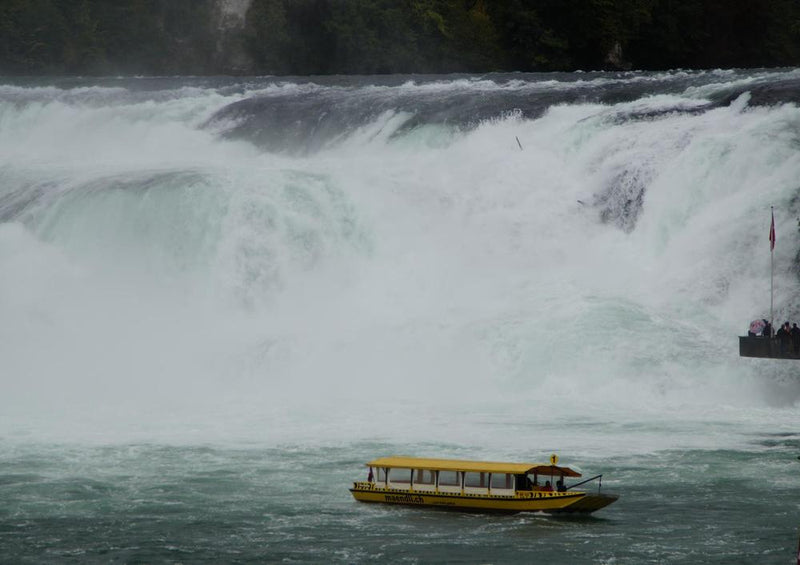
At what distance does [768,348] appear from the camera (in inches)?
1051

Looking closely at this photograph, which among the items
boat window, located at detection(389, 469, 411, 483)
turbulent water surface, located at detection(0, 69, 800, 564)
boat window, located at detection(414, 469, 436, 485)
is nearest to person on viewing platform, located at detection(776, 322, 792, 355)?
turbulent water surface, located at detection(0, 69, 800, 564)

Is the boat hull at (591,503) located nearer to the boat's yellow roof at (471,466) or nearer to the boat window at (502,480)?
the boat's yellow roof at (471,466)

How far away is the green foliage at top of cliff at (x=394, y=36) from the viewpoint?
207 ft

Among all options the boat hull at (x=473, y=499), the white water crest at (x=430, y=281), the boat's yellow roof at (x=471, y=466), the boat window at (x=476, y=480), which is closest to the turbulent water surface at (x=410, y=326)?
the white water crest at (x=430, y=281)

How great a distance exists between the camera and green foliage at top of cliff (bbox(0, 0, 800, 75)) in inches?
2482

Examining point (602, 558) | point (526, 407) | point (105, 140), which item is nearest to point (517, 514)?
point (602, 558)

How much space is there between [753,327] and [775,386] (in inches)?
44.2

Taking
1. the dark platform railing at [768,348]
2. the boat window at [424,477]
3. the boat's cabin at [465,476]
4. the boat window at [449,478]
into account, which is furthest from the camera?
the dark platform railing at [768,348]

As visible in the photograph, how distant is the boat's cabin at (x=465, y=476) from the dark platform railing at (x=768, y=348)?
23.3 feet

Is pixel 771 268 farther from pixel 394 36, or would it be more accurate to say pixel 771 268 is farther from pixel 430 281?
pixel 394 36

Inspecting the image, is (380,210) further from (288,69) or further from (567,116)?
(288,69)

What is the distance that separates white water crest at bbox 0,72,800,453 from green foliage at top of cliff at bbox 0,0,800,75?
23.8 metres

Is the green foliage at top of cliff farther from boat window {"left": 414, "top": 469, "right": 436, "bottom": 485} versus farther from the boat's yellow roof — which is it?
boat window {"left": 414, "top": 469, "right": 436, "bottom": 485}

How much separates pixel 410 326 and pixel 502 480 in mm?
10627
